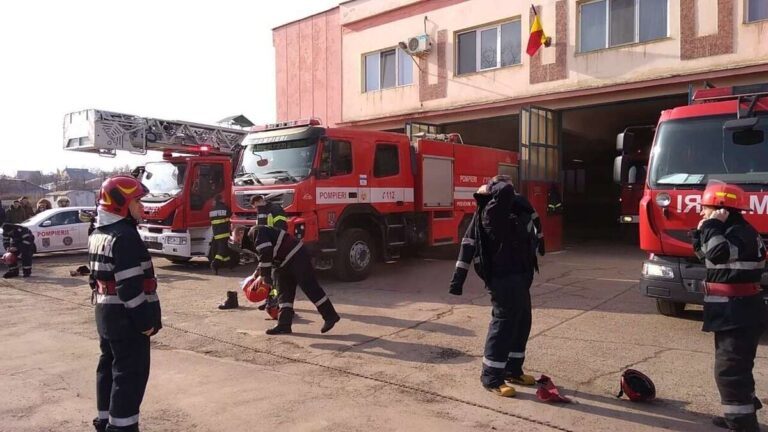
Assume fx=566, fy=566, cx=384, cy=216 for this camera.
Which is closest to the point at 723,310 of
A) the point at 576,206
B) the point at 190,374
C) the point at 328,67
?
the point at 190,374

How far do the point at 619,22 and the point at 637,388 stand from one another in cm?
1172

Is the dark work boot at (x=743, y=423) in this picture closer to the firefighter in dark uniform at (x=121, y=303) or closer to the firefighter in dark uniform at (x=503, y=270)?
the firefighter in dark uniform at (x=503, y=270)

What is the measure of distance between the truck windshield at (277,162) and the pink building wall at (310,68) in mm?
9782

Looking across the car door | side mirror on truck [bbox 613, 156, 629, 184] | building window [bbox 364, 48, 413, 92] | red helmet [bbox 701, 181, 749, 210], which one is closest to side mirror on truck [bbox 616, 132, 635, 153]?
side mirror on truck [bbox 613, 156, 629, 184]

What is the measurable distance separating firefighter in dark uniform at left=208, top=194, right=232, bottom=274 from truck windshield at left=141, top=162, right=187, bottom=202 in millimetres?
1707

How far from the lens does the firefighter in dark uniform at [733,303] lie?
148 inches

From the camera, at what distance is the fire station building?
1245 cm

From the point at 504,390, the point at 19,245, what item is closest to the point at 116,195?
the point at 504,390

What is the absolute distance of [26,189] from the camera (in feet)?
135

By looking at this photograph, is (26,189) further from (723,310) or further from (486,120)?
(723,310)

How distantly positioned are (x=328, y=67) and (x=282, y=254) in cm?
1446

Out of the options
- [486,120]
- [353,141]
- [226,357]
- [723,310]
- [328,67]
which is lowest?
[226,357]

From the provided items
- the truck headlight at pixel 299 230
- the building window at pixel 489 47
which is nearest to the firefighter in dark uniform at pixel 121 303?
the truck headlight at pixel 299 230

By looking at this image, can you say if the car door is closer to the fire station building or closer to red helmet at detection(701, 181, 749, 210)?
the fire station building
